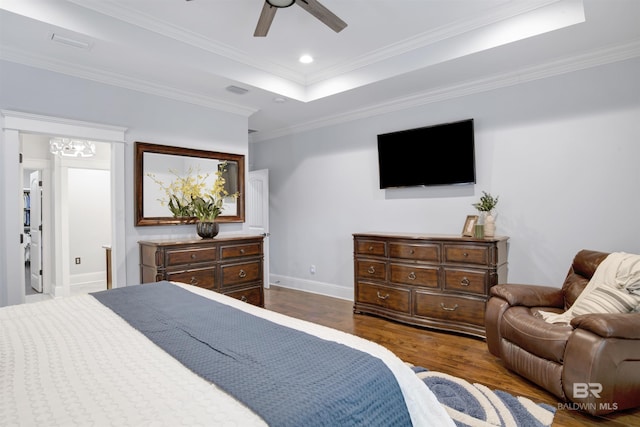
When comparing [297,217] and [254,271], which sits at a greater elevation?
[297,217]

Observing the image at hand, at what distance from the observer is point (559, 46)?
116 inches

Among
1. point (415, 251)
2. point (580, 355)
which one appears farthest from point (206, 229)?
point (580, 355)

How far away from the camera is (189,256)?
11.3ft

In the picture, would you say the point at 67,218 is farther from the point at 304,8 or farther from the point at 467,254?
the point at 467,254

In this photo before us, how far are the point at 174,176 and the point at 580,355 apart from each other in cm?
387

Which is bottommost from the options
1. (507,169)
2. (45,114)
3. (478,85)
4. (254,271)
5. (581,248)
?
(254,271)

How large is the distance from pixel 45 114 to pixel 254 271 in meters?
2.44

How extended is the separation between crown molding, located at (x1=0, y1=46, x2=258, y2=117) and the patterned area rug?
367 cm

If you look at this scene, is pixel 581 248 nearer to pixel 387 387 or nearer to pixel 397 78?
pixel 397 78

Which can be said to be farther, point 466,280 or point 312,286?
point 312,286

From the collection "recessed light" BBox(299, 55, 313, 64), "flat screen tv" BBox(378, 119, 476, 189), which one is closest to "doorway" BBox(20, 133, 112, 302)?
"recessed light" BBox(299, 55, 313, 64)

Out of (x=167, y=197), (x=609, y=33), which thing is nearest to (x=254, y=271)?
(x=167, y=197)

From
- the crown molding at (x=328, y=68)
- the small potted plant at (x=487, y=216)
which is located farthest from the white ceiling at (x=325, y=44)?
the small potted plant at (x=487, y=216)

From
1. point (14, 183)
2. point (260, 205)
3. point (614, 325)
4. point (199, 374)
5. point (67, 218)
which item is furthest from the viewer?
point (260, 205)
